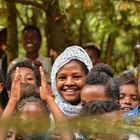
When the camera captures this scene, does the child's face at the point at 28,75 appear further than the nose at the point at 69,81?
Yes

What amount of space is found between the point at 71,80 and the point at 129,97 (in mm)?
508

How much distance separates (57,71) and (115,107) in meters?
0.97

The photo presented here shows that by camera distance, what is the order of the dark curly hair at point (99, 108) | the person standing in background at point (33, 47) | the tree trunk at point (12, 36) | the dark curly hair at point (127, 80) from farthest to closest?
the tree trunk at point (12, 36)
the person standing in background at point (33, 47)
the dark curly hair at point (127, 80)
the dark curly hair at point (99, 108)

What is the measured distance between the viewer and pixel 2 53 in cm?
487

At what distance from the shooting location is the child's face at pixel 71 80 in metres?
3.20

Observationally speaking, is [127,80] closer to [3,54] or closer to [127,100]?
[127,100]

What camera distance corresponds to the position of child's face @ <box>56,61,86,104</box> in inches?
126

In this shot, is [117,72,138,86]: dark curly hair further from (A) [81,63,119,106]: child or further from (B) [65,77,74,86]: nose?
(A) [81,63,119,106]: child

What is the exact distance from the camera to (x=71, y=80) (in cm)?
321

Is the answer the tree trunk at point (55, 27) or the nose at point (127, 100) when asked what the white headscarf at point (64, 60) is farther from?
the tree trunk at point (55, 27)

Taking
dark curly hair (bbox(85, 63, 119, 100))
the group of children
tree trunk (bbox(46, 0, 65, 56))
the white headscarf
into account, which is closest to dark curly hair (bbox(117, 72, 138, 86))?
the group of children

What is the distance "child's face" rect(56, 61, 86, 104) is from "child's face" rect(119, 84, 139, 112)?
398 millimetres

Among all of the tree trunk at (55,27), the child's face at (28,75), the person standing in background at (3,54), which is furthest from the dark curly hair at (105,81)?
the person standing in background at (3,54)

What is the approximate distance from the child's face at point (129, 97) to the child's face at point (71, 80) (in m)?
0.40
